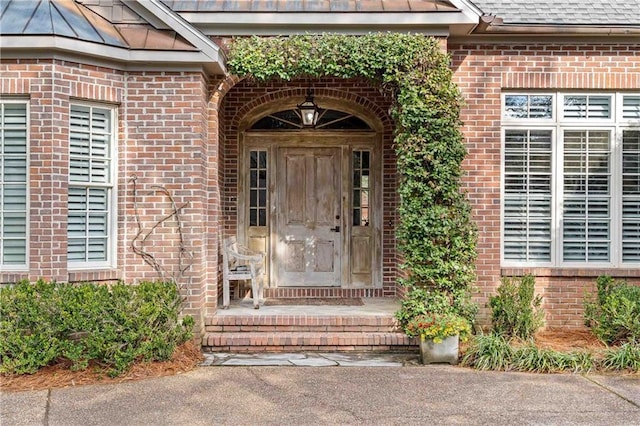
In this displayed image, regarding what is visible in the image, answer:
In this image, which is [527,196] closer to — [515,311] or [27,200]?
[515,311]

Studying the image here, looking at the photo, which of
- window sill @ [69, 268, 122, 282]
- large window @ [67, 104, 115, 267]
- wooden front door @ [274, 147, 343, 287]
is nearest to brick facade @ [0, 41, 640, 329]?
window sill @ [69, 268, 122, 282]

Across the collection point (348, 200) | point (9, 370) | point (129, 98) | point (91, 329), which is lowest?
point (9, 370)

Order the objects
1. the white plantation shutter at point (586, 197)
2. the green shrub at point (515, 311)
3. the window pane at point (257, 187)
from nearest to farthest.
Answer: the green shrub at point (515, 311), the white plantation shutter at point (586, 197), the window pane at point (257, 187)

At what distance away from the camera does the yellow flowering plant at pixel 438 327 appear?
21.0ft

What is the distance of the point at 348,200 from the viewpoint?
9.09 metres

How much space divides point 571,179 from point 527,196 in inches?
24.0

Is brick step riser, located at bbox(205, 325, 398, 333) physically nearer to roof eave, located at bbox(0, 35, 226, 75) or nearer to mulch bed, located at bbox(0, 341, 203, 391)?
mulch bed, located at bbox(0, 341, 203, 391)

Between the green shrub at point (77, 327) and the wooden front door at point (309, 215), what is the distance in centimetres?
334

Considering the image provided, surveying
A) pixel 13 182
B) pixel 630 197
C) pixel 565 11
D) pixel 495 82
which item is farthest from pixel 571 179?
pixel 13 182

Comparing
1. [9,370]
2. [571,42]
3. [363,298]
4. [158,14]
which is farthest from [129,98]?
[571,42]

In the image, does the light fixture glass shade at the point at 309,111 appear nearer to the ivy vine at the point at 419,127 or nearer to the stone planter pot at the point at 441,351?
the ivy vine at the point at 419,127

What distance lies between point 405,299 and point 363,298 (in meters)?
1.90

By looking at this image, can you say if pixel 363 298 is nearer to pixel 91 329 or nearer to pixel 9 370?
pixel 91 329

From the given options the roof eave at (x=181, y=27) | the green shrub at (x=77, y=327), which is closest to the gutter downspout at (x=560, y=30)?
the roof eave at (x=181, y=27)
